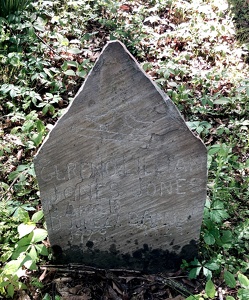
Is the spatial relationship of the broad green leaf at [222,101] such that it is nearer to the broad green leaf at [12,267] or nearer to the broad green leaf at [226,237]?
the broad green leaf at [226,237]

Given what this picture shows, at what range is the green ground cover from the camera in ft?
7.91

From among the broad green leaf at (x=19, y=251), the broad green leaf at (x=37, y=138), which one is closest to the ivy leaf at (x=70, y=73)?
the broad green leaf at (x=37, y=138)

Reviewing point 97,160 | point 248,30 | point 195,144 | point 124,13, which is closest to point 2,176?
point 97,160

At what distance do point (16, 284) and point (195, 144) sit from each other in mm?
1223

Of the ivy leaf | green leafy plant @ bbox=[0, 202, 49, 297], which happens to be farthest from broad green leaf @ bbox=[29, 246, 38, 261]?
the ivy leaf

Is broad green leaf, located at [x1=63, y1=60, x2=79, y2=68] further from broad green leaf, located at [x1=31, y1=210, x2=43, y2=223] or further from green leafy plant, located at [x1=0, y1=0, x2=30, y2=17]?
broad green leaf, located at [x1=31, y1=210, x2=43, y2=223]

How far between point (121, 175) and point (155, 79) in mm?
1861

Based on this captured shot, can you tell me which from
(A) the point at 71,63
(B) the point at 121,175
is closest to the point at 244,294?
(B) the point at 121,175

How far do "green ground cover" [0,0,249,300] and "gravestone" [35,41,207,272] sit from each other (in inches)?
7.8

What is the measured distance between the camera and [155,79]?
377 centimetres

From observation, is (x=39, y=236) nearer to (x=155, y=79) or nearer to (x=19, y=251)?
(x=19, y=251)

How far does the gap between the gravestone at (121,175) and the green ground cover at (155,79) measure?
198 millimetres

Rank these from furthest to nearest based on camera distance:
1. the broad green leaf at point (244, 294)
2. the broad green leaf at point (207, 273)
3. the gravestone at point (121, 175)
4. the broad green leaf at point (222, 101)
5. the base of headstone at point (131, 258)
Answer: the broad green leaf at point (222, 101), the base of headstone at point (131, 258), the broad green leaf at point (207, 273), the broad green leaf at point (244, 294), the gravestone at point (121, 175)

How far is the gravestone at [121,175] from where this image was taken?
1.84 m
